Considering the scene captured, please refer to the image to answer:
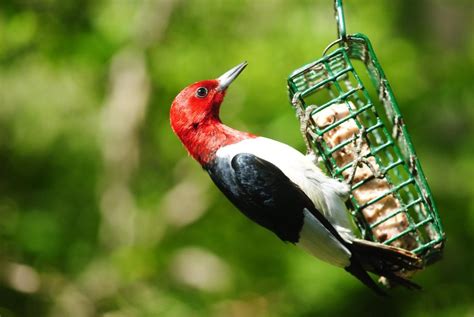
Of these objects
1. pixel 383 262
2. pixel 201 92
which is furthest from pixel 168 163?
pixel 383 262

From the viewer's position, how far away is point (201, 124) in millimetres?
4703

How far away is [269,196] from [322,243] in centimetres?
42

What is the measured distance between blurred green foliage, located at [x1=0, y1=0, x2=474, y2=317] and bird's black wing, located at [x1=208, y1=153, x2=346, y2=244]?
2.40 meters

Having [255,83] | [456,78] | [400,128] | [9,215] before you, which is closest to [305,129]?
[400,128]

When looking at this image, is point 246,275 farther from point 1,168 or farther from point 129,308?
point 1,168

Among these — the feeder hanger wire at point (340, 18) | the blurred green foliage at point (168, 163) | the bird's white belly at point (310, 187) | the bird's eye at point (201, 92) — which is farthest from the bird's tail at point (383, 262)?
the blurred green foliage at point (168, 163)

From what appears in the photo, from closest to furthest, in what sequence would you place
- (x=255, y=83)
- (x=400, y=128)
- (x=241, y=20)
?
(x=400, y=128)
(x=255, y=83)
(x=241, y=20)

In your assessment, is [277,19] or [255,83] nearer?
[255,83]

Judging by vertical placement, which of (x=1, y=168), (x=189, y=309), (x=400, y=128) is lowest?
(x=189, y=309)

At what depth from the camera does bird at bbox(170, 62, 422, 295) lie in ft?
14.1

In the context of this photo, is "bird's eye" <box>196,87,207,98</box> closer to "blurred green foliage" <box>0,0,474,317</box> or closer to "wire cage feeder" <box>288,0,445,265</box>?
"wire cage feeder" <box>288,0,445,265</box>

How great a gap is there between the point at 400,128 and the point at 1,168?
224 inches

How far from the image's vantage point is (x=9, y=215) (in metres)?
8.12

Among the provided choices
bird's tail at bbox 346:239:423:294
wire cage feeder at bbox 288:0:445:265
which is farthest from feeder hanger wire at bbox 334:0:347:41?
bird's tail at bbox 346:239:423:294
